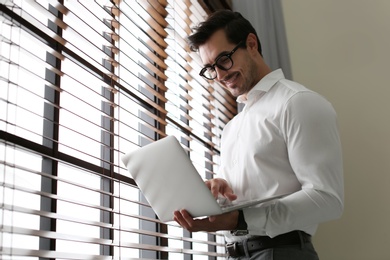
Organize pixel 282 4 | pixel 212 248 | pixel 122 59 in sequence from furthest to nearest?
1. pixel 282 4
2. pixel 212 248
3. pixel 122 59

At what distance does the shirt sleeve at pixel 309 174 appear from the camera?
151 cm

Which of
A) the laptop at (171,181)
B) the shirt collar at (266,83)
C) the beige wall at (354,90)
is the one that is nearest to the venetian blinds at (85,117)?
the laptop at (171,181)

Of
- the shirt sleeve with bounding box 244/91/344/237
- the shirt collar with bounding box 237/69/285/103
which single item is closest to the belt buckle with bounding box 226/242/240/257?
the shirt sleeve with bounding box 244/91/344/237

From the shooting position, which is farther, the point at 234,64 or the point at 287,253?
the point at 234,64

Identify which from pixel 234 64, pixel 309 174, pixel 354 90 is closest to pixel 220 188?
pixel 309 174

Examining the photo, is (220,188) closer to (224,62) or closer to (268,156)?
(268,156)

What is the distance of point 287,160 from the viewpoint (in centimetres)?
164

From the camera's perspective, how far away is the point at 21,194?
1.59 metres

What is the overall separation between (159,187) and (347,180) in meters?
1.91

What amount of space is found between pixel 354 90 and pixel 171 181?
2.06 meters

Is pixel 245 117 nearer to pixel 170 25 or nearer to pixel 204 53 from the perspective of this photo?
pixel 204 53

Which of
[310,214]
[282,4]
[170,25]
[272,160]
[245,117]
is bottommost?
[310,214]

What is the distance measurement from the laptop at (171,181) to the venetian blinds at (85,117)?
0.61ft


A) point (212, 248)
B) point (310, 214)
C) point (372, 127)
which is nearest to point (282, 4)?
point (372, 127)
